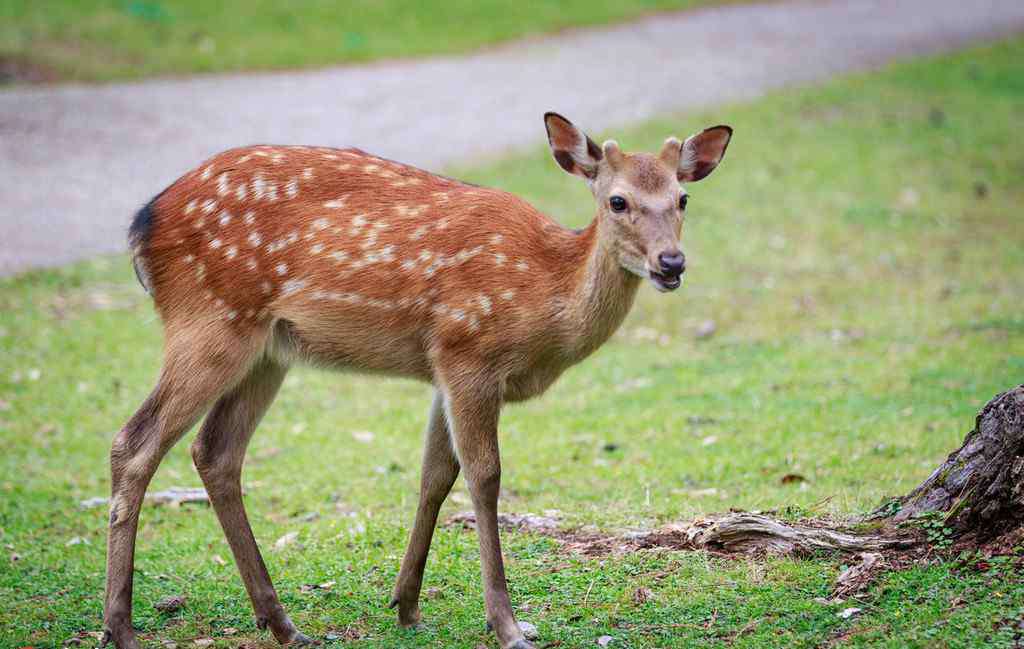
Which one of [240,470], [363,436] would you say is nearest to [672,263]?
[240,470]

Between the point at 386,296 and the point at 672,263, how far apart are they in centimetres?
136

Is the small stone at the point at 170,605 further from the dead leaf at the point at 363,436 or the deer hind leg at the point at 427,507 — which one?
the dead leaf at the point at 363,436

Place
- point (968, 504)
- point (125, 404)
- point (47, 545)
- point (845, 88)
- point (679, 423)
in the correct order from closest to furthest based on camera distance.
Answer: point (968, 504)
point (47, 545)
point (679, 423)
point (125, 404)
point (845, 88)

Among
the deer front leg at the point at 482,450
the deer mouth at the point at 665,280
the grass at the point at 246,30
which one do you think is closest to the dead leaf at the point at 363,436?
the deer front leg at the point at 482,450

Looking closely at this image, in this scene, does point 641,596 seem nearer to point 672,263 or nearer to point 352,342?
point 672,263

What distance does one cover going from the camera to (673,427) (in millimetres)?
9375

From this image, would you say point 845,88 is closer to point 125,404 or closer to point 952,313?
point 952,313

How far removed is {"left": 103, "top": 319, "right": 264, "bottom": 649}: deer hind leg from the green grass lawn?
0.39 meters

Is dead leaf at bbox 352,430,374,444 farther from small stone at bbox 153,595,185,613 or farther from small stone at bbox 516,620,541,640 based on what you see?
small stone at bbox 516,620,541,640

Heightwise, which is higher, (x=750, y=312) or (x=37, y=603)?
(x=750, y=312)

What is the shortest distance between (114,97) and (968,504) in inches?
516

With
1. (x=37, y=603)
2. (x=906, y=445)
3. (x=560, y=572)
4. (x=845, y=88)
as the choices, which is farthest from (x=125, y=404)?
(x=845, y=88)

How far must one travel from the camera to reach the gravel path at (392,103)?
13.8 meters

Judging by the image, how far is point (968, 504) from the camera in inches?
227
